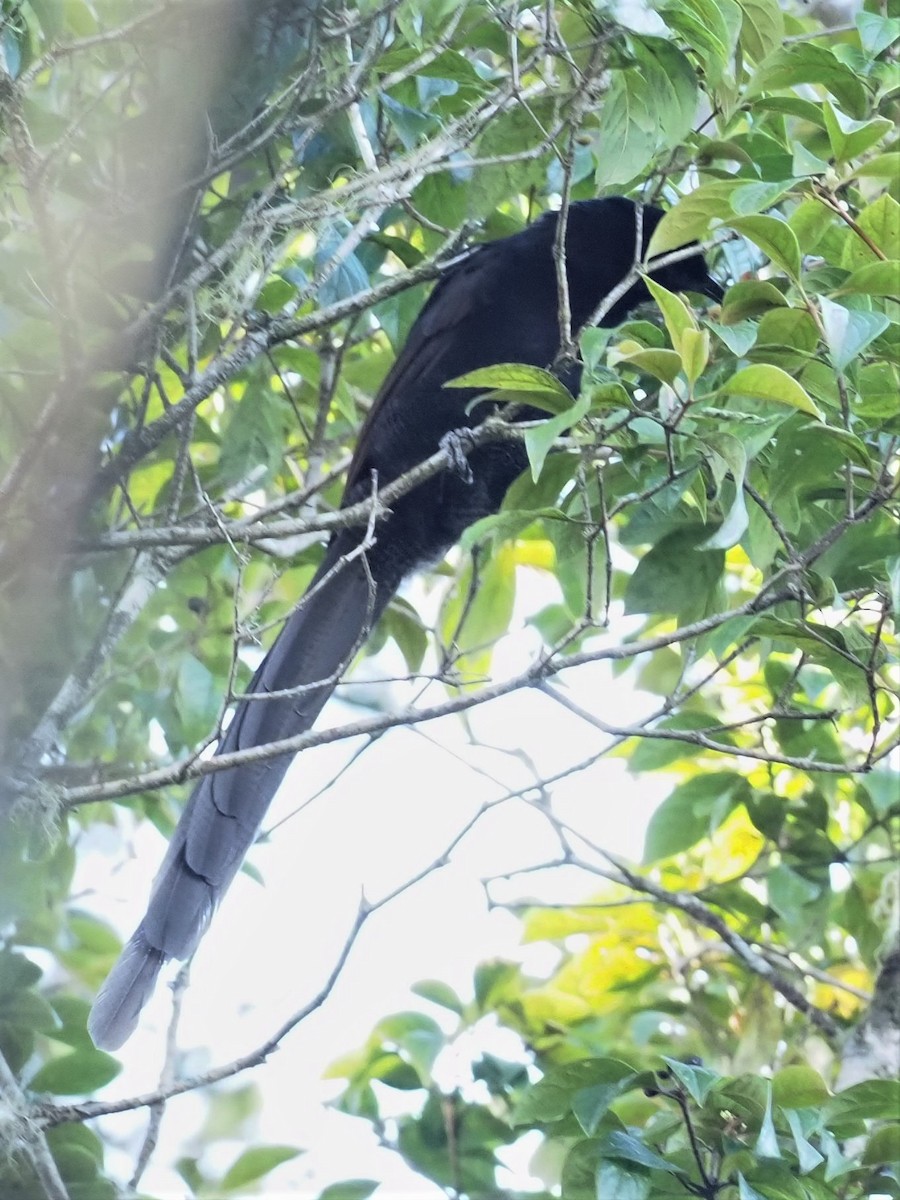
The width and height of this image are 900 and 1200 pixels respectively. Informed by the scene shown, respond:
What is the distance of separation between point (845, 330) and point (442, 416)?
1506 millimetres

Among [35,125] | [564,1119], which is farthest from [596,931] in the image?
[35,125]

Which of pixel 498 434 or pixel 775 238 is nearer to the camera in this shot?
pixel 775 238

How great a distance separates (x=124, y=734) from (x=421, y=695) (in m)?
0.95

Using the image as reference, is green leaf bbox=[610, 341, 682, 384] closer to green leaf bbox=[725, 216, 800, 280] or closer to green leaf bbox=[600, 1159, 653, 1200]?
green leaf bbox=[725, 216, 800, 280]

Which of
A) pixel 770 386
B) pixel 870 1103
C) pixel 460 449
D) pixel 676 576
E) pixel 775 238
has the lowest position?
pixel 870 1103

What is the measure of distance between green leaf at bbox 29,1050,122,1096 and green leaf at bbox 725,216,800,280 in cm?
157

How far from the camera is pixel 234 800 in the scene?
8.03 feet

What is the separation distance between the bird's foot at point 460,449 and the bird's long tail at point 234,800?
0.25 meters

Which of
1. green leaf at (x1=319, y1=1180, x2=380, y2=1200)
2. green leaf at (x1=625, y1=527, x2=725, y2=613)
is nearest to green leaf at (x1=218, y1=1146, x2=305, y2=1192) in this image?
green leaf at (x1=319, y1=1180, x2=380, y2=1200)

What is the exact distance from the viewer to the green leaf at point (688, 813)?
8.54ft

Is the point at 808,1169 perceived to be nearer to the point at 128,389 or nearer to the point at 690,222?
the point at 690,222

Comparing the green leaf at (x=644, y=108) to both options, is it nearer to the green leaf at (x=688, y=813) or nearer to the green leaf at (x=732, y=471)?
the green leaf at (x=732, y=471)

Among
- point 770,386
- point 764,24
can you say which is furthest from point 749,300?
point 764,24

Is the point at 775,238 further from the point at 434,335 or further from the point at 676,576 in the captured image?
the point at 434,335
